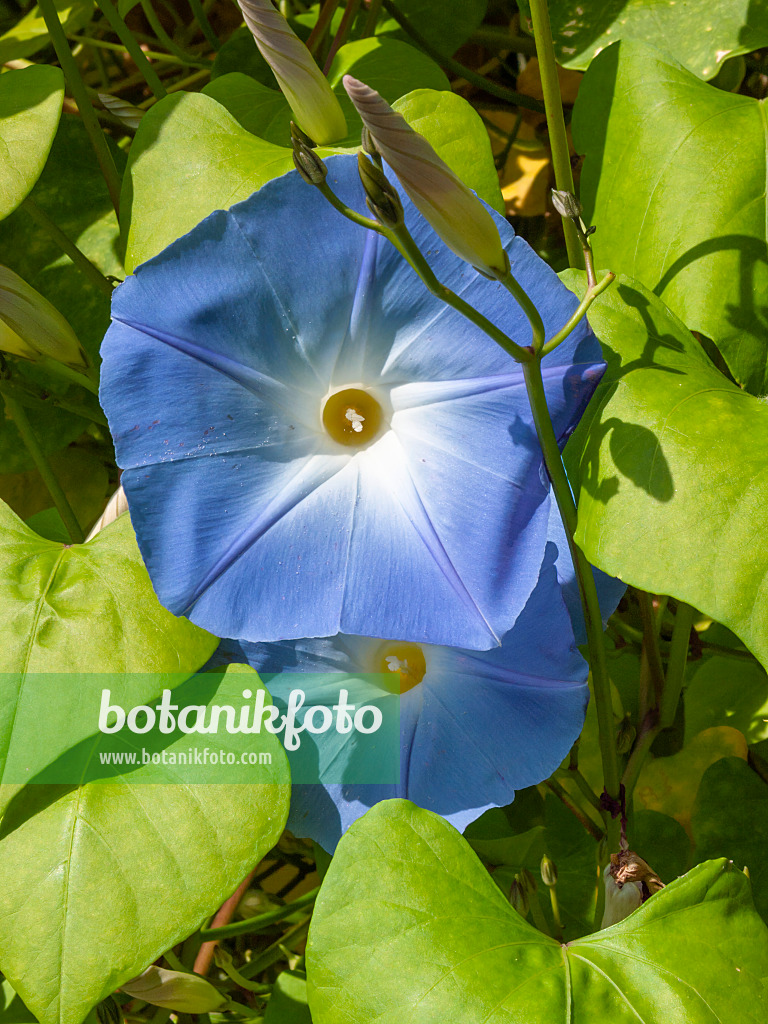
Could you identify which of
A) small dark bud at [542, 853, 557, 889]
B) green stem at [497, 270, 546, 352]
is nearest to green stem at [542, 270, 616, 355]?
green stem at [497, 270, 546, 352]

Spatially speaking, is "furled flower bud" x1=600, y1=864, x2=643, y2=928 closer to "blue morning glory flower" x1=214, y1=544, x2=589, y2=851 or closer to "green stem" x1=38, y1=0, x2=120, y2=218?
"blue morning glory flower" x1=214, y1=544, x2=589, y2=851

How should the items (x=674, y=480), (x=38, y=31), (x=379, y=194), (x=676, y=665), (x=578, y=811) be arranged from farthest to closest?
(x=38, y=31) → (x=578, y=811) → (x=676, y=665) → (x=674, y=480) → (x=379, y=194)

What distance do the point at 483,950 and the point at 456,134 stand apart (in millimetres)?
587

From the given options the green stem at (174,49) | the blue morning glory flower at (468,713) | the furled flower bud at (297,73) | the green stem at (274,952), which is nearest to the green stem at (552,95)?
the furled flower bud at (297,73)

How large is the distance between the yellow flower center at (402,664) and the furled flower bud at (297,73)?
422mm

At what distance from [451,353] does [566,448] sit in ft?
0.34

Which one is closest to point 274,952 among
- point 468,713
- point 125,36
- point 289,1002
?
point 289,1002

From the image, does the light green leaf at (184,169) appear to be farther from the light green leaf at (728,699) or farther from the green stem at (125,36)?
the light green leaf at (728,699)

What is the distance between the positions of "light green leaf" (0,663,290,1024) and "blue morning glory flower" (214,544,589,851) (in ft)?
0.34

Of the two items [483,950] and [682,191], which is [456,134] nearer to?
[682,191]

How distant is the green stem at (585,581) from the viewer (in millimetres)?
583

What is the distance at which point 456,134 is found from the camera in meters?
0.75

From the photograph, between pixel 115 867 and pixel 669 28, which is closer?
pixel 115 867

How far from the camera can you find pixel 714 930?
62cm
